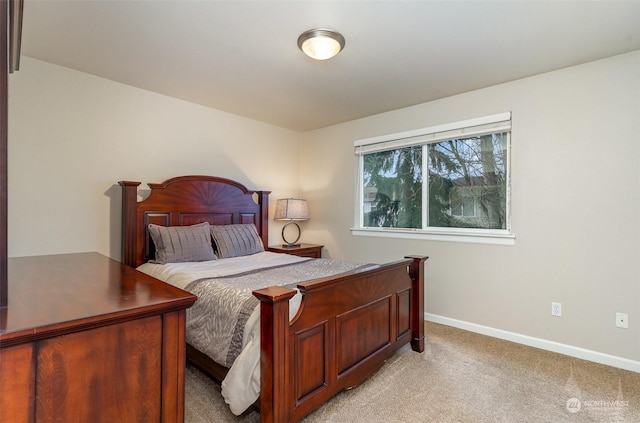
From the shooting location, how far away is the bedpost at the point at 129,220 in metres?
2.88

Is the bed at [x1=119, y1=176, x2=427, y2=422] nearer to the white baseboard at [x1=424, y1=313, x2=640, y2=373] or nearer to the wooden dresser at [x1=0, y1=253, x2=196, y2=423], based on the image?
the wooden dresser at [x1=0, y1=253, x2=196, y2=423]

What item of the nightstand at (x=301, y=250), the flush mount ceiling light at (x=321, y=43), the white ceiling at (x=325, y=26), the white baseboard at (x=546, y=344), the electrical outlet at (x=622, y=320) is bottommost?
the white baseboard at (x=546, y=344)

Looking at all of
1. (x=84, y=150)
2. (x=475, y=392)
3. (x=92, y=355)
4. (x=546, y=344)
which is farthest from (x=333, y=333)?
(x=84, y=150)

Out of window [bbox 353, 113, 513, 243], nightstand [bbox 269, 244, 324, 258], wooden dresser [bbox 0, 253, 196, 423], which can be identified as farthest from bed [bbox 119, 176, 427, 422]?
window [bbox 353, 113, 513, 243]

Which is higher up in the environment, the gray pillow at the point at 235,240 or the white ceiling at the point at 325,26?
the white ceiling at the point at 325,26

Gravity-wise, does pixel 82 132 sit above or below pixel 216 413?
above

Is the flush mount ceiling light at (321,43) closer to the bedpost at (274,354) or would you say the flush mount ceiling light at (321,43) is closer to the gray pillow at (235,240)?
the bedpost at (274,354)

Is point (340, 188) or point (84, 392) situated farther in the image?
point (340, 188)

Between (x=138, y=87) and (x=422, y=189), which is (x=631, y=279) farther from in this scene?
(x=138, y=87)

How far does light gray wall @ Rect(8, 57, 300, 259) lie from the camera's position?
250 cm

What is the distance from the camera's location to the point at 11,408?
31.6 inches

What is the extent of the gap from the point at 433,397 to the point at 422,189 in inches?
84.6

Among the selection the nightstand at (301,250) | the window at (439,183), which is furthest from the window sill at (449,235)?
the nightstand at (301,250)

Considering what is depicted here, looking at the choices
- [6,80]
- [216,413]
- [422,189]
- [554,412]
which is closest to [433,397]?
[554,412]
